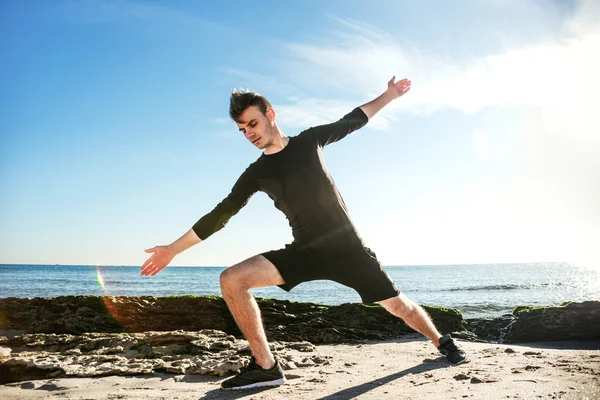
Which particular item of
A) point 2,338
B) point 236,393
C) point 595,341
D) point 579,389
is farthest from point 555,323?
point 2,338

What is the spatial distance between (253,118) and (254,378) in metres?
2.10

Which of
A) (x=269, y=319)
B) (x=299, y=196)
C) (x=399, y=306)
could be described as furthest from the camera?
(x=269, y=319)

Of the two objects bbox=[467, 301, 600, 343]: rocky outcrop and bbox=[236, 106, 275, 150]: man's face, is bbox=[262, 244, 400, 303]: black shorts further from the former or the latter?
bbox=[467, 301, 600, 343]: rocky outcrop

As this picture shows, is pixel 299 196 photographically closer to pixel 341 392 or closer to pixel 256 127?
pixel 256 127

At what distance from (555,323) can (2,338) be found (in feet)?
23.2

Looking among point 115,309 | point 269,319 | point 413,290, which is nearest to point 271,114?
point 269,319

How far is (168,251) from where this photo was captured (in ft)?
12.8

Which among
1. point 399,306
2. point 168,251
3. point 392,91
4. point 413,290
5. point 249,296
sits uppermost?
point 392,91

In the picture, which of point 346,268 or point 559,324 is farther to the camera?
point 559,324

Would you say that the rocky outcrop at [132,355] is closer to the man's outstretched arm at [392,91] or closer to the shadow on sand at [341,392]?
the shadow on sand at [341,392]

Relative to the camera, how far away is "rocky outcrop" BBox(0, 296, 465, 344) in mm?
5750

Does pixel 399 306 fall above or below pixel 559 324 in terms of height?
above

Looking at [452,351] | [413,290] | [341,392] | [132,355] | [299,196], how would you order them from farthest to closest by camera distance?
[413,290]
[132,355]
[452,351]
[299,196]
[341,392]

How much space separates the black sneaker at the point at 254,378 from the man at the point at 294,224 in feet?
0.64
